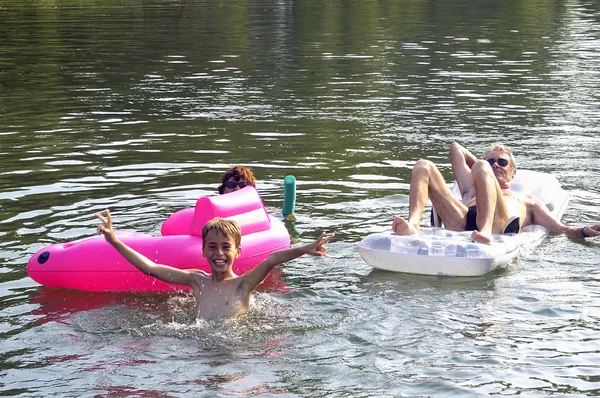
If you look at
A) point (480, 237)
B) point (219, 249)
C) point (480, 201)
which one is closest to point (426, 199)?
point (480, 201)

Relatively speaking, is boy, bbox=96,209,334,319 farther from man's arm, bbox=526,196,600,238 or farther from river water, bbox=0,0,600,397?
man's arm, bbox=526,196,600,238

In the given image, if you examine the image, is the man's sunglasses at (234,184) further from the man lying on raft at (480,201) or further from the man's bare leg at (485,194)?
the man's bare leg at (485,194)

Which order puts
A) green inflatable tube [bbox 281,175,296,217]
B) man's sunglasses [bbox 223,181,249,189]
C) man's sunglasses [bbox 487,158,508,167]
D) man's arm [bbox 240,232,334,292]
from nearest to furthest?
man's arm [bbox 240,232,334,292]
man's sunglasses [bbox 223,181,249,189]
man's sunglasses [bbox 487,158,508,167]
green inflatable tube [bbox 281,175,296,217]

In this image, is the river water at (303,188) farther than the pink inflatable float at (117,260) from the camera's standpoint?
No

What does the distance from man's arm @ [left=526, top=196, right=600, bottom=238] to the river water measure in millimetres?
122

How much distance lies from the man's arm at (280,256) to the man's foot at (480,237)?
6.53ft

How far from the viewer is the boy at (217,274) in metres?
6.96

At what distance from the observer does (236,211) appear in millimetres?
8250

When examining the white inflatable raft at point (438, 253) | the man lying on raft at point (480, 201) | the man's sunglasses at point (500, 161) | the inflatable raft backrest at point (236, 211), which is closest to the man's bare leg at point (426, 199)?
the man lying on raft at point (480, 201)

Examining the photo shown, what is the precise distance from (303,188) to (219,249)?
432 centimetres

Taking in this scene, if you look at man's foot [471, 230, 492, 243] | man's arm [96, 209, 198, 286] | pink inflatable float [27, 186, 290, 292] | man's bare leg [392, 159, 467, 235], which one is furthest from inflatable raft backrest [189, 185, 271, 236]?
man's foot [471, 230, 492, 243]

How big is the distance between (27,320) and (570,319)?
12.9ft

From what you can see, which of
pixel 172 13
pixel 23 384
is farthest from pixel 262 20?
pixel 23 384

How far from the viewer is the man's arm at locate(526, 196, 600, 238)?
9055mm
